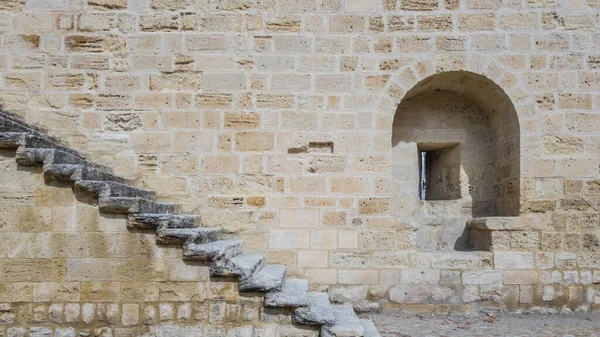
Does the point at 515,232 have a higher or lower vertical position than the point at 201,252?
higher

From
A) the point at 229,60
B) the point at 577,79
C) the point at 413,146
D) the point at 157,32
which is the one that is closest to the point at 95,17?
the point at 157,32

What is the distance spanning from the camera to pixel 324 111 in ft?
17.5

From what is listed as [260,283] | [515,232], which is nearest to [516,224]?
[515,232]

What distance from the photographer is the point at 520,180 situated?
528 centimetres

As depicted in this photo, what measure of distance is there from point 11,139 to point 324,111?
309 centimetres

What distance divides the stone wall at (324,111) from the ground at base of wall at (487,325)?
6.5 inches

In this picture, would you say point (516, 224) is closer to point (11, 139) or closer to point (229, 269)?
point (229, 269)

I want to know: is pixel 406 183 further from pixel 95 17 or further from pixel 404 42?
pixel 95 17

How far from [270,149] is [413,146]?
1953 mm

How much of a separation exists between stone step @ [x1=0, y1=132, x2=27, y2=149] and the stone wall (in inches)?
53.2

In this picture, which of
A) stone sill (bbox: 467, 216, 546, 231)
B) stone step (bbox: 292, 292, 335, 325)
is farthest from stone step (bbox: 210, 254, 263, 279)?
stone sill (bbox: 467, 216, 546, 231)

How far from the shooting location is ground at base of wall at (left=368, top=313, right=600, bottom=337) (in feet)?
14.6

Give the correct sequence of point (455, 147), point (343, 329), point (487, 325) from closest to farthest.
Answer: point (343, 329) → point (487, 325) → point (455, 147)

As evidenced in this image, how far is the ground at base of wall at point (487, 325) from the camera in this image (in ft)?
14.6
